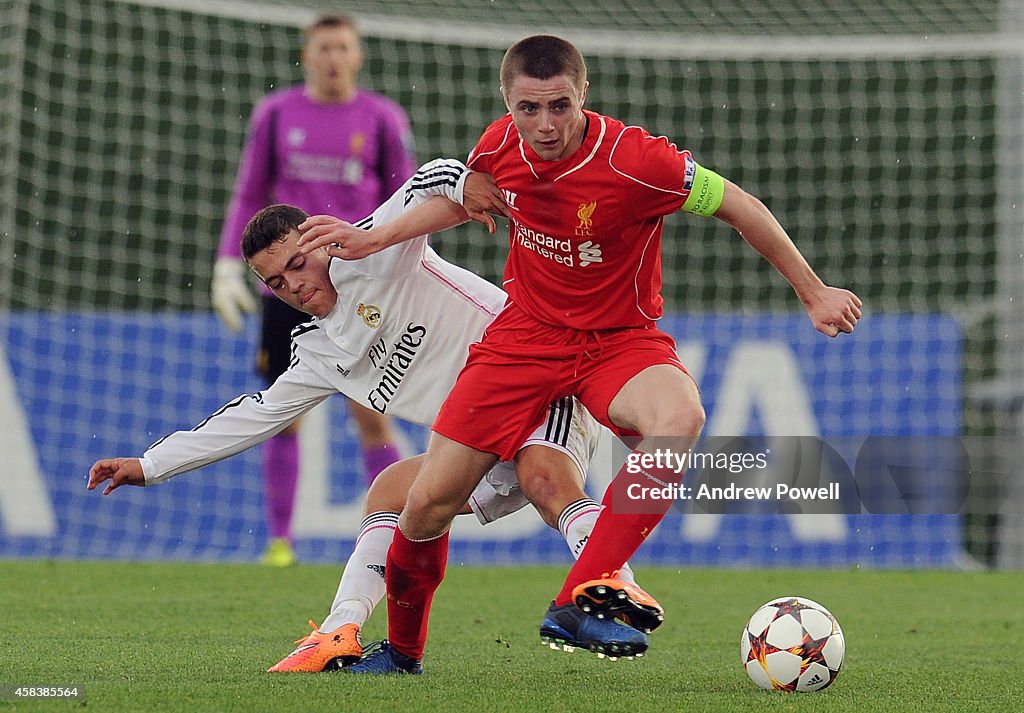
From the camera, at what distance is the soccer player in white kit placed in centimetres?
453

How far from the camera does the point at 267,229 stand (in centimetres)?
452

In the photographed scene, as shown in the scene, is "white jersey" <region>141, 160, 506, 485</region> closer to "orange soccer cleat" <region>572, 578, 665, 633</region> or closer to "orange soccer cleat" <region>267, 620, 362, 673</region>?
"orange soccer cleat" <region>267, 620, 362, 673</region>

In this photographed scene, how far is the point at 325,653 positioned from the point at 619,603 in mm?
1093

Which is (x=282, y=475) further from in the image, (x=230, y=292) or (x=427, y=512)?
(x=427, y=512)

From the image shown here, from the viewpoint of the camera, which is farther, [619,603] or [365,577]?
[365,577]

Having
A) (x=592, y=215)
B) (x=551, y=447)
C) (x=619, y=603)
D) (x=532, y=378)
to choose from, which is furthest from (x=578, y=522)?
(x=592, y=215)

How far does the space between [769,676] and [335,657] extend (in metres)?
1.23

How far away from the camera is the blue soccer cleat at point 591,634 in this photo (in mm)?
3775

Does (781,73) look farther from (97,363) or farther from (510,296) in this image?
(510,296)

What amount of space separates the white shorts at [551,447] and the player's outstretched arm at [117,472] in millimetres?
973

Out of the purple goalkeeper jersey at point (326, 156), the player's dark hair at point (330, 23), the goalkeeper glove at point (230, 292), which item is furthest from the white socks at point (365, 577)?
the player's dark hair at point (330, 23)

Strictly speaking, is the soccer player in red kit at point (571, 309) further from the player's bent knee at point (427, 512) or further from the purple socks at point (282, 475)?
the purple socks at point (282, 475)

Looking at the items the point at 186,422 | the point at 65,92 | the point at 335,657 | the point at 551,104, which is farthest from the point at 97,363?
the point at 551,104

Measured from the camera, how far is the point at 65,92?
1139 centimetres
